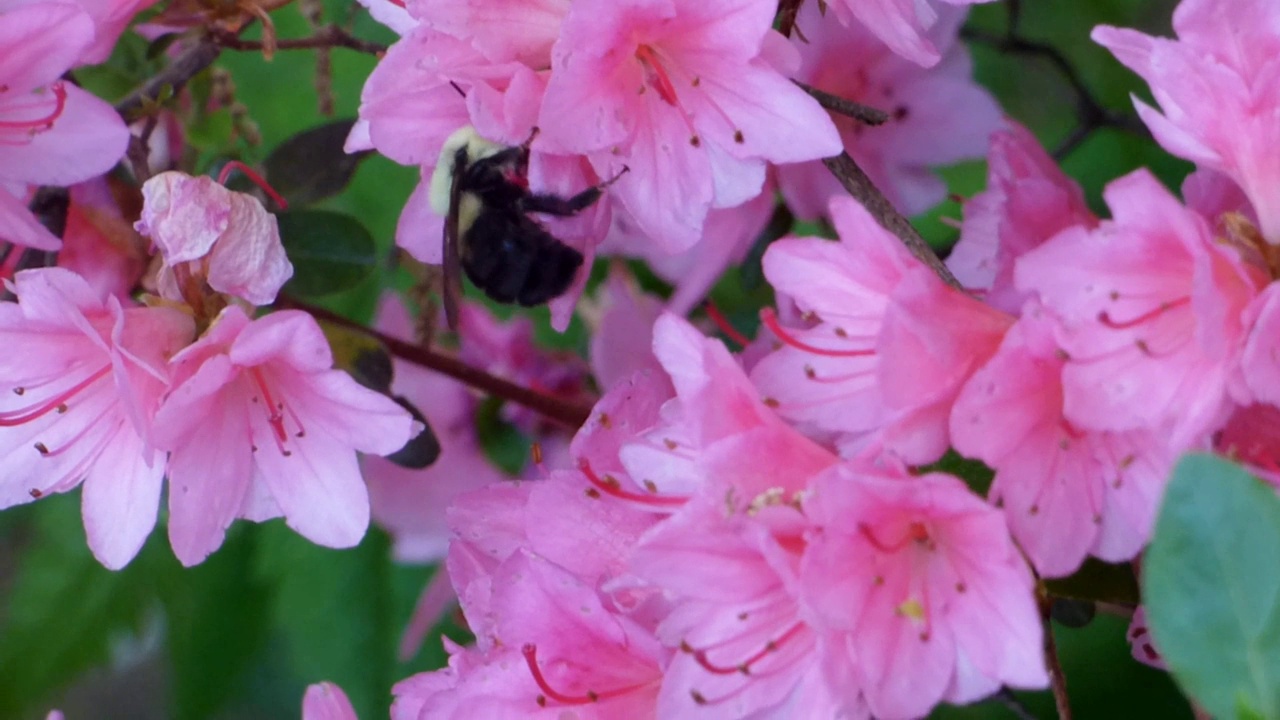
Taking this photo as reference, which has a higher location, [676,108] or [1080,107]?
[676,108]

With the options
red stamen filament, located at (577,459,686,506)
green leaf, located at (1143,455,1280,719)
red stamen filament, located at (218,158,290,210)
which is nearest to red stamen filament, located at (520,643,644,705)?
red stamen filament, located at (577,459,686,506)

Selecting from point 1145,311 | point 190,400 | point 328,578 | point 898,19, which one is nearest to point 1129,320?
point 1145,311

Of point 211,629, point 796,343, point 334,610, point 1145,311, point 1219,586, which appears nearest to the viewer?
point 1219,586

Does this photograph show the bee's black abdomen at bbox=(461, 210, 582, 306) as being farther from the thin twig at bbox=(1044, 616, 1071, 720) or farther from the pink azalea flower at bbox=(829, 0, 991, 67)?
the thin twig at bbox=(1044, 616, 1071, 720)

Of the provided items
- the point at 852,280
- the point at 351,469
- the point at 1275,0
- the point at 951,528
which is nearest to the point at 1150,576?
the point at 951,528

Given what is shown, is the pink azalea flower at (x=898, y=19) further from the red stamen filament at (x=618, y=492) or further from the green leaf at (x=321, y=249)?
the green leaf at (x=321, y=249)

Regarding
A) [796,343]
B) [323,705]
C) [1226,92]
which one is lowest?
[323,705]

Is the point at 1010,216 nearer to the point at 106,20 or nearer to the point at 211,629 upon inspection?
the point at 106,20
